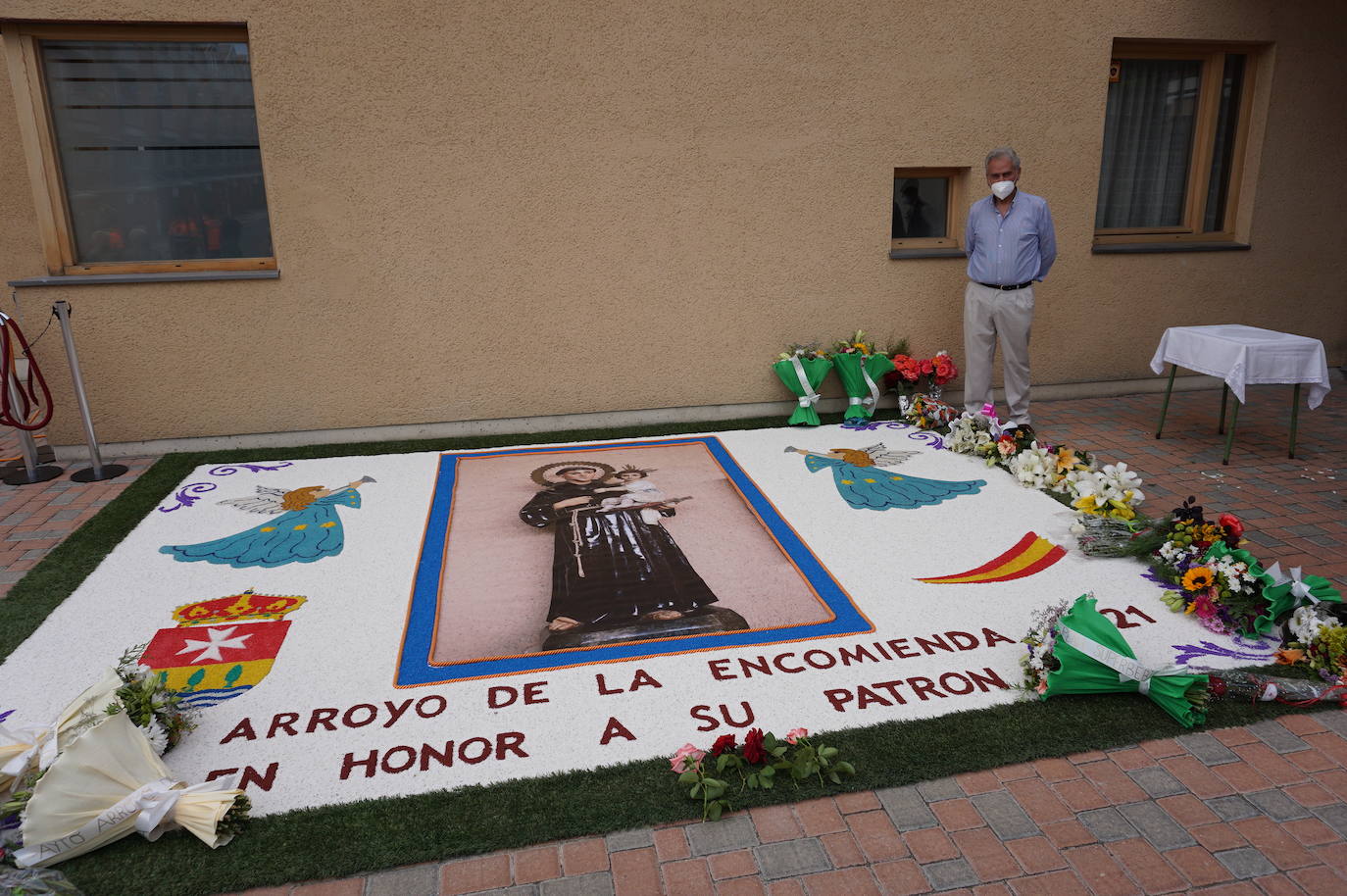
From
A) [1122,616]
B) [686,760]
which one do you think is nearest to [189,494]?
[686,760]

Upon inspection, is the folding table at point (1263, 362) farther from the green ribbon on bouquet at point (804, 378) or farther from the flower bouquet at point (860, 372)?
the green ribbon on bouquet at point (804, 378)

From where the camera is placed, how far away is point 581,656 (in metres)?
3.51

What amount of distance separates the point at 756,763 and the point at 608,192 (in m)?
4.53

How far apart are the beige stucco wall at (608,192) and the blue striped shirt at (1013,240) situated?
778 millimetres

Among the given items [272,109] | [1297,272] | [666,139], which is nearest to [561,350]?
[666,139]

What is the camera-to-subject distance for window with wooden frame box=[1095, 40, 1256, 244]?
7055 millimetres

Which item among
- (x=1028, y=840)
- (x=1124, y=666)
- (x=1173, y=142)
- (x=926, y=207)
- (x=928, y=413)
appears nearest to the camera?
(x=1028, y=840)

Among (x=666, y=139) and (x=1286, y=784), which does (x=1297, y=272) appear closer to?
(x=666, y=139)

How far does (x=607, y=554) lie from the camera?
4430 millimetres

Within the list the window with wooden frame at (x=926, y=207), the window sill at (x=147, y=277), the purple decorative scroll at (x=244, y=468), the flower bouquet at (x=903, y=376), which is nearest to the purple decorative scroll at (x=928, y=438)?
the flower bouquet at (x=903, y=376)

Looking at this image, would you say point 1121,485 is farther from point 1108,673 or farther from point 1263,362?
point 1108,673

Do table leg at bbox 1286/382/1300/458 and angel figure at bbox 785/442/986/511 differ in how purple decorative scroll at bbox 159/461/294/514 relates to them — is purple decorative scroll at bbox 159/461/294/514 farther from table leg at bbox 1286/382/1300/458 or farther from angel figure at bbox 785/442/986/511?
table leg at bbox 1286/382/1300/458

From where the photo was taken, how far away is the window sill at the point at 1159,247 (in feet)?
23.0

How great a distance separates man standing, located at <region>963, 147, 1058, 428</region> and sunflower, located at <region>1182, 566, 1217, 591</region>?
254 centimetres
